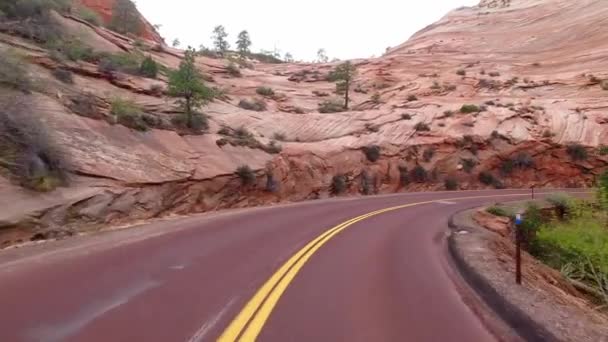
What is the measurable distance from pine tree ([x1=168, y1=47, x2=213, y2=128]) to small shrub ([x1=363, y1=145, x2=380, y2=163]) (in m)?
12.6

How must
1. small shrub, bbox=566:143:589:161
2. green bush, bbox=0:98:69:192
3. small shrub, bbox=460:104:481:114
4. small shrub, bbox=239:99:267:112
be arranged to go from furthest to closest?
small shrub, bbox=460:104:481:114, small shrub, bbox=566:143:589:161, small shrub, bbox=239:99:267:112, green bush, bbox=0:98:69:192

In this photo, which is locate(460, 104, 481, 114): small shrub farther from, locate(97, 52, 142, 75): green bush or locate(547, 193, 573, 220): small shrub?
locate(97, 52, 142, 75): green bush

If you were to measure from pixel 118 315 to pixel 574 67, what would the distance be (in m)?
54.2

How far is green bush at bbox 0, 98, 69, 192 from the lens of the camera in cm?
1126

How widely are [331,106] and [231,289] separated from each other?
36.0 metres

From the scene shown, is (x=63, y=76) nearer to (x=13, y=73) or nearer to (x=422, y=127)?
(x=13, y=73)

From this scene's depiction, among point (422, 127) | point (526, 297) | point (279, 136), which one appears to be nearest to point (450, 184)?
point (422, 127)

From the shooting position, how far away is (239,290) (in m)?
6.50

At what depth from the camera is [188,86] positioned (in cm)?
2109

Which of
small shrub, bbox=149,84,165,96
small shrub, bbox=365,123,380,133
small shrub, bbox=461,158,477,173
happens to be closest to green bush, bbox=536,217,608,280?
small shrub, bbox=461,158,477,173

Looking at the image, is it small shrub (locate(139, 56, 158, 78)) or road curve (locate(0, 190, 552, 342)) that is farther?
small shrub (locate(139, 56, 158, 78))

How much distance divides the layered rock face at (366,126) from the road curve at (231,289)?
296 centimetres

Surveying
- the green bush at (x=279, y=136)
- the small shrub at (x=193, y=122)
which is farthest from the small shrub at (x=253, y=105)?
the small shrub at (x=193, y=122)

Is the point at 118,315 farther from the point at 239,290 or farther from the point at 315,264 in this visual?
the point at 315,264
